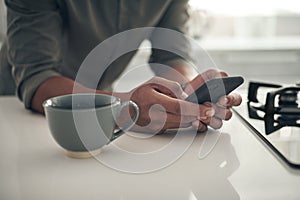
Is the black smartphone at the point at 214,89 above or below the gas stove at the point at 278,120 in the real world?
above

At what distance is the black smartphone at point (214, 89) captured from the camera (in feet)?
2.38

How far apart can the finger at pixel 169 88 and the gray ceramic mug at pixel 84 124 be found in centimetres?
12

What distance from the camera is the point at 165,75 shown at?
39.8 inches

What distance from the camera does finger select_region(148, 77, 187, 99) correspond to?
769 millimetres

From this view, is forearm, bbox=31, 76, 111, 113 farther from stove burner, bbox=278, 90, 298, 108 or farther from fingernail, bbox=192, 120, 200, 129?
stove burner, bbox=278, 90, 298, 108

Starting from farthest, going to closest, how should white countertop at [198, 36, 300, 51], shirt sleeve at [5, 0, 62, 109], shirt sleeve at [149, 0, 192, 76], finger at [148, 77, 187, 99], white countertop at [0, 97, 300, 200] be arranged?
1. white countertop at [198, 36, 300, 51]
2. shirt sleeve at [149, 0, 192, 76]
3. shirt sleeve at [5, 0, 62, 109]
4. finger at [148, 77, 187, 99]
5. white countertop at [0, 97, 300, 200]

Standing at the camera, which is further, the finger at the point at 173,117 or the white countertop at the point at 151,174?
the finger at the point at 173,117

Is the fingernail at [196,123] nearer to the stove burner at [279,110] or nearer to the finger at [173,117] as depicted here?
the finger at [173,117]

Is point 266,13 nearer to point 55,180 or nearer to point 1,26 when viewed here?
point 1,26

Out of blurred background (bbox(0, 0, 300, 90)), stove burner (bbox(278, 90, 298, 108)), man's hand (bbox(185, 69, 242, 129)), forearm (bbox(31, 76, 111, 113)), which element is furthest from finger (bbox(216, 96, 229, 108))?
blurred background (bbox(0, 0, 300, 90))

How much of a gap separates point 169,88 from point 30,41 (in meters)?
0.36

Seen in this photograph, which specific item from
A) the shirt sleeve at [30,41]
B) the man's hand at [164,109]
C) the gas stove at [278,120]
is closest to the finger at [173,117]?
the man's hand at [164,109]

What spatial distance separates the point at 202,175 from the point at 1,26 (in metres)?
1.66

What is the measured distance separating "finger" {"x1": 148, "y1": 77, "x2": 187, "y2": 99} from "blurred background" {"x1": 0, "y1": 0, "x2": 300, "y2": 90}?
4.06 ft
